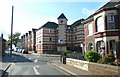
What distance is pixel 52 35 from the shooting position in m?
85.3

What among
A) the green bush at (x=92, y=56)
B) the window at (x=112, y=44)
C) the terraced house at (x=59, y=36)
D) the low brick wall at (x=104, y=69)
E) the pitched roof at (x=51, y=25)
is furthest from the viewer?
the pitched roof at (x=51, y=25)

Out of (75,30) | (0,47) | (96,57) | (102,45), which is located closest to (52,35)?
(75,30)

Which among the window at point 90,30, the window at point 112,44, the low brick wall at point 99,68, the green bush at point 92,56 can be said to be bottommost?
the low brick wall at point 99,68

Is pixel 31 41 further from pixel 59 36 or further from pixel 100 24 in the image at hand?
pixel 100 24

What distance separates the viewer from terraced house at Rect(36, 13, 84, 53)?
83438 mm

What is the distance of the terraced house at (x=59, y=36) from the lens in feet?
274

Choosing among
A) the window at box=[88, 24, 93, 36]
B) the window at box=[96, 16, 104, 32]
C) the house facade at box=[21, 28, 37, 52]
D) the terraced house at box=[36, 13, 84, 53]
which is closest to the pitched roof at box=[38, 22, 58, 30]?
the terraced house at box=[36, 13, 84, 53]

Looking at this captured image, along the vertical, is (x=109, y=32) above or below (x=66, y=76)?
above

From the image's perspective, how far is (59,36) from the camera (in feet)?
278

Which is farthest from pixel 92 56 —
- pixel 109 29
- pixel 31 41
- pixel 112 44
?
pixel 31 41

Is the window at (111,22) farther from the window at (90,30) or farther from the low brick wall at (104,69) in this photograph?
the low brick wall at (104,69)

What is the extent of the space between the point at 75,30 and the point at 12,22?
1456 inches

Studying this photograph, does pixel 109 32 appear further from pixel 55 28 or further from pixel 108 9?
pixel 55 28

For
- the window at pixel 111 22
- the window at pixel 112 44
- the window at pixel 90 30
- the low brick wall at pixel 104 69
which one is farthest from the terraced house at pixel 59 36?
the low brick wall at pixel 104 69
